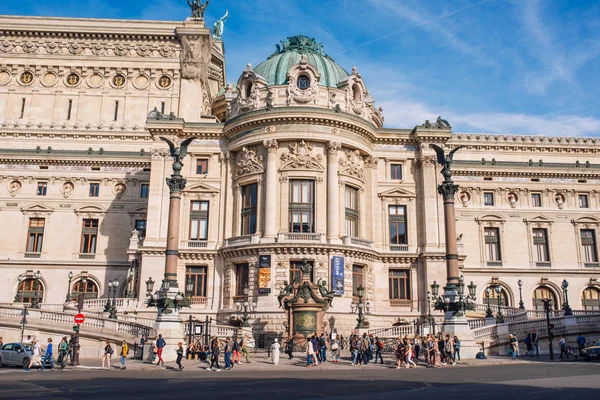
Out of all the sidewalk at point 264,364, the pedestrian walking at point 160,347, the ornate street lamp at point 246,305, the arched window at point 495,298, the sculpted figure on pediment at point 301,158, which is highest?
the sculpted figure on pediment at point 301,158

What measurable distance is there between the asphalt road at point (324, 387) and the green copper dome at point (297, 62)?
34.0 meters

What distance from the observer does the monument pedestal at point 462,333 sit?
102 ft

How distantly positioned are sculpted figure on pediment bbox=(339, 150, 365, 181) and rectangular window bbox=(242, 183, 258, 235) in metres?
7.63

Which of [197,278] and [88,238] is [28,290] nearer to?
[88,238]

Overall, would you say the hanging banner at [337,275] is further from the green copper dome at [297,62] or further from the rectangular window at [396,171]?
the green copper dome at [297,62]

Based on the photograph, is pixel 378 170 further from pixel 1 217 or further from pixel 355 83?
pixel 1 217

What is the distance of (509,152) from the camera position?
68.8 meters

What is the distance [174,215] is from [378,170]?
24.3 m

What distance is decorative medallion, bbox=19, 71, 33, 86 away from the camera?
65.9m

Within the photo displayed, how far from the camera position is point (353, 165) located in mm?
49031

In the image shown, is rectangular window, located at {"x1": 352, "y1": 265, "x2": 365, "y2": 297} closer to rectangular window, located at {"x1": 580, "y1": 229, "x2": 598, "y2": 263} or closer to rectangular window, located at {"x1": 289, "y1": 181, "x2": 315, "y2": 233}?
rectangular window, located at {"x1": 289, "y1": 181, "x2": 315, "y2": 233}

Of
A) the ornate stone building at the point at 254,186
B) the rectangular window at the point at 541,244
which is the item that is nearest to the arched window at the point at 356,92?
the ornate stone building at the point at 254,186

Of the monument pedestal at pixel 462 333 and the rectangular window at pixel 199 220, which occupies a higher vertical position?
the rectangular window at pixel 199 220

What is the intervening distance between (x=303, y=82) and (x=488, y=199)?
22.9 metres
